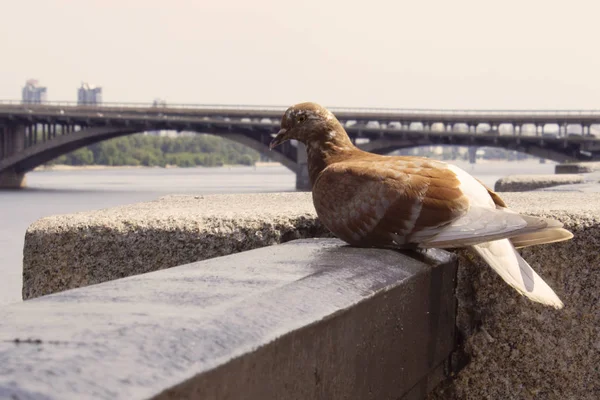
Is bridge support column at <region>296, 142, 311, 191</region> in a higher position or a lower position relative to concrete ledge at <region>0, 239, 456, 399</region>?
lower

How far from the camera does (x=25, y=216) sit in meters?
27.0

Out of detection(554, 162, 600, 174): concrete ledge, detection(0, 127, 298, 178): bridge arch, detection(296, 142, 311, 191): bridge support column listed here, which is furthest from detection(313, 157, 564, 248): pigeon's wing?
detection(0, 127, 298, 178): bridge arch

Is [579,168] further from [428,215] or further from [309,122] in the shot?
[428,215]

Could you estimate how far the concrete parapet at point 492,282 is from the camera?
2.45 m

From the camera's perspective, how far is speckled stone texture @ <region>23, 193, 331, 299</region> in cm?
248

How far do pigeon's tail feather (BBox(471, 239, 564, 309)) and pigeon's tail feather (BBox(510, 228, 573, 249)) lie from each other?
0.12 ft

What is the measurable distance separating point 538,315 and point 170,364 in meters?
1.66

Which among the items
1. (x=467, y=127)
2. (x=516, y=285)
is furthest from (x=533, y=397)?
(x=467, y=127)

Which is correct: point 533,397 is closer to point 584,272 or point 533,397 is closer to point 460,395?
point 460,395

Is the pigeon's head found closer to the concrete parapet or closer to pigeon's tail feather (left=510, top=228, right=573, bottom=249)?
the concrete parapet

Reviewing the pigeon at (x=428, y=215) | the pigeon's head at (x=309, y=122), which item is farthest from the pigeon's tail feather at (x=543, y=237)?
the pigeon's head at (x=309, y=122)

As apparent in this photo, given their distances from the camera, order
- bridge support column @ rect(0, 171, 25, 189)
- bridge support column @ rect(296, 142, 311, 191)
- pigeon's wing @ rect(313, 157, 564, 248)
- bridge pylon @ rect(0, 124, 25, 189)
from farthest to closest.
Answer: bridge pylon @ rect(0, 124, 25, 189) → bridge support column @ rect(0, 171, 25, 189) → bridge support column @ rect(296, 142, 311, 191) → pigeon's wing @ rect(313, 157, 564, 248)

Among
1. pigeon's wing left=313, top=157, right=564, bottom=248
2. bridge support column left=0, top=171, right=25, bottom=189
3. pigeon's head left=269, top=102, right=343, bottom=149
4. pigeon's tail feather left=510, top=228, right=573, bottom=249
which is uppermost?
pigeon's head left=269, top=102, right=343, bottom=149

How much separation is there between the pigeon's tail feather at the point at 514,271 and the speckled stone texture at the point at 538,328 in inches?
11.3
